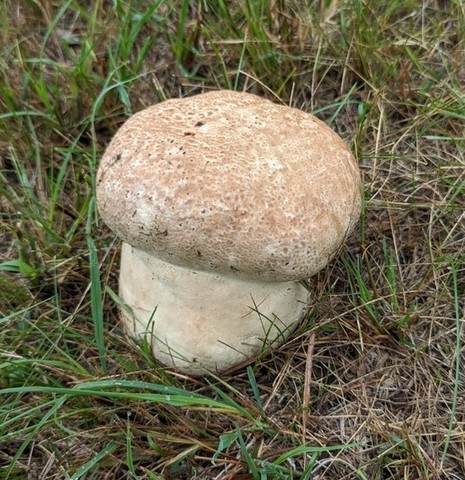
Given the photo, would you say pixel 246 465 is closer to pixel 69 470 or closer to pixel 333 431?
pixel 333 431

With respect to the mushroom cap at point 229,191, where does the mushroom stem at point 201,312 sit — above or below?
below

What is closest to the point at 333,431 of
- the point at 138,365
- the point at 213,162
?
the point at 138,365

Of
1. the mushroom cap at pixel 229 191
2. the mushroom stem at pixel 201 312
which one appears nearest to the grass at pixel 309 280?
the mushroom stem at pixel 201 312

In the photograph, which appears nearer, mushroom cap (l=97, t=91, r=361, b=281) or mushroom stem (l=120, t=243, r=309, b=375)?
mushroom cap (l=97, t=91, r=361, b=281)

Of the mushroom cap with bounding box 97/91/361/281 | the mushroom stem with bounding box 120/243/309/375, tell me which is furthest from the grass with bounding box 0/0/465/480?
the mushroom cap with bounding box 97/91/361/281

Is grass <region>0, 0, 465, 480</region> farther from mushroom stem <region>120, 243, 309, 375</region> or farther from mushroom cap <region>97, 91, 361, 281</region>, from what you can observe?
mushroom cap <region>97, 91, 361, 281</region>

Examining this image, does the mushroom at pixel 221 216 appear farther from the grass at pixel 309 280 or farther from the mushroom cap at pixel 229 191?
the grass at pixel 309 280
